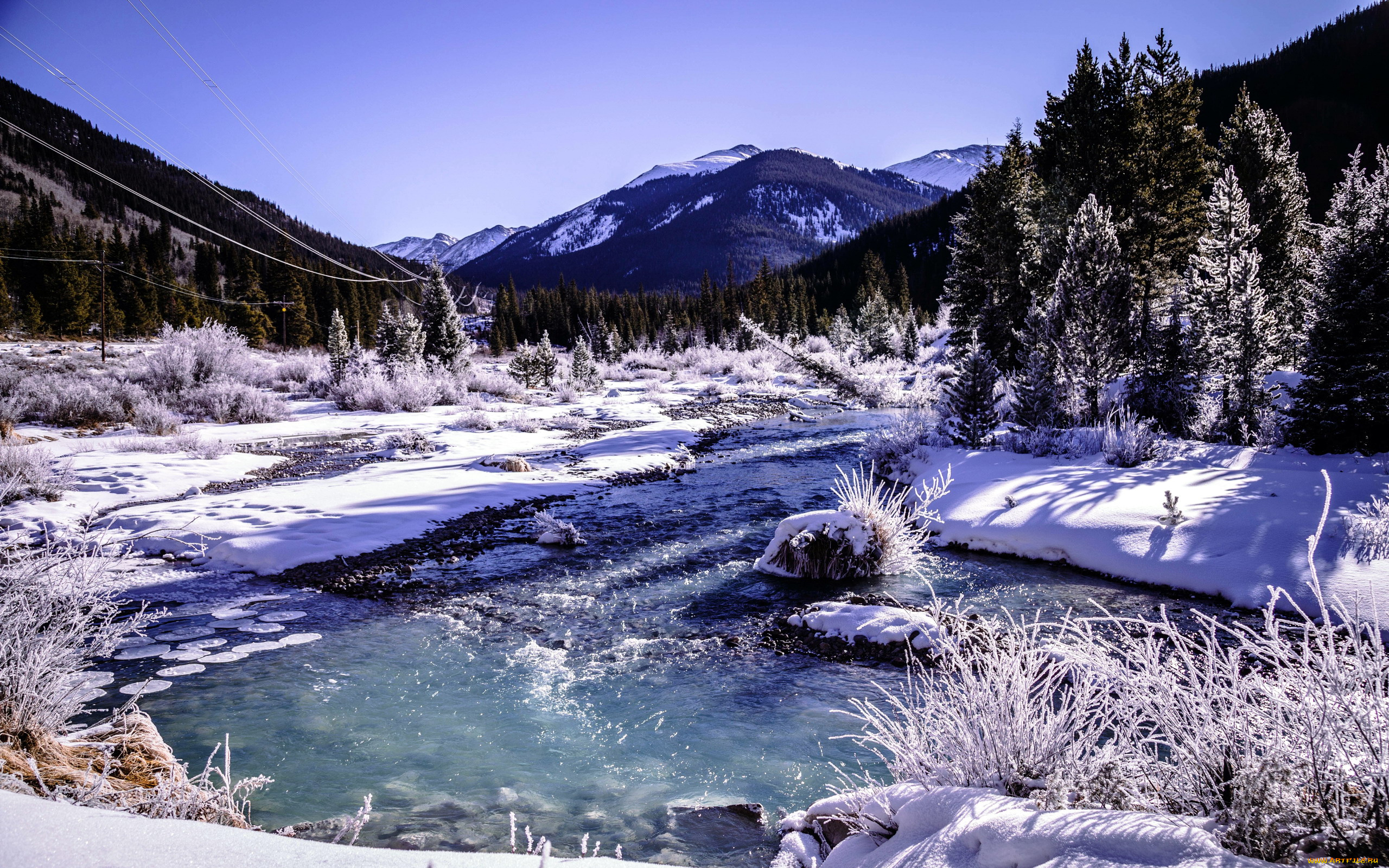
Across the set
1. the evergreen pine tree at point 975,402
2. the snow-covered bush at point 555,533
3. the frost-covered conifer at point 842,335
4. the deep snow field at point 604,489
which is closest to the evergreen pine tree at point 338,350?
the deep snow field at point 604,489

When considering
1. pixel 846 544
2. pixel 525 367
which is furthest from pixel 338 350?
pixel 846 544

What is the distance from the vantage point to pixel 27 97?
380 ft

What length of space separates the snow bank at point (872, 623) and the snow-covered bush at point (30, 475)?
10.6m

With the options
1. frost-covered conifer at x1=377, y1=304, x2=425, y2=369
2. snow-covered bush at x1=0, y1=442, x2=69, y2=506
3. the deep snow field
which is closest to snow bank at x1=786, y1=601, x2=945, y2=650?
the deep snow field

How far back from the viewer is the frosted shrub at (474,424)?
19.5 m

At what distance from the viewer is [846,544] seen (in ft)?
26.3

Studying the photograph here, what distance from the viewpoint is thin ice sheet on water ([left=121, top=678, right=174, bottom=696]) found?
4.96 meters

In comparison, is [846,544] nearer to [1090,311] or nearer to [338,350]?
[1090,311]

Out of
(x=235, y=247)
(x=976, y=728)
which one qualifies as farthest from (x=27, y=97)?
(x=976, y=728)

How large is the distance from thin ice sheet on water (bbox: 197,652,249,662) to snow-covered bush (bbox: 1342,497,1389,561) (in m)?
10.8

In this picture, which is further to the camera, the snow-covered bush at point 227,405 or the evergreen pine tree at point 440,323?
the evergreen pine tree at point 440,323

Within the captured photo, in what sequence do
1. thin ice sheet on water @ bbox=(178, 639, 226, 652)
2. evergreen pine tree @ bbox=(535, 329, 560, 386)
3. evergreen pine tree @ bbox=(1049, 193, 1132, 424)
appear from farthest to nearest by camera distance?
evergreen pine tree @ bbox=(535, 329, 560, 386) < evergreen pine tree @ bbox=(1049, 193, 1132, 424) < thin ice sheet on water @ bbox=(178, 639, 226, 652)

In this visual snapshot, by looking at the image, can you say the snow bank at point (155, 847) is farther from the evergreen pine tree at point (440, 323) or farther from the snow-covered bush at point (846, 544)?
the evergreen pine tree at point (440, 323)

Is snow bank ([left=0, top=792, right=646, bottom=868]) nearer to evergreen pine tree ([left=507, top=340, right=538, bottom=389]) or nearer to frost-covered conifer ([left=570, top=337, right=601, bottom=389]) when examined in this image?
evergreen pine tree ([left=507, top=340, right=538, bottom=389])
